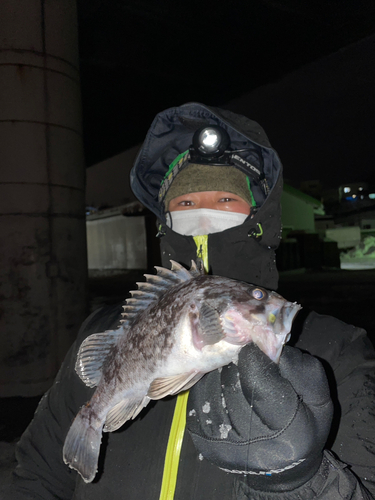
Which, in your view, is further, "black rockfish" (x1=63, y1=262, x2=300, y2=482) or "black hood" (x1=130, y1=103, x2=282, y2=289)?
"black hood" (x1=130, y1=103, x2=282, y2=289)

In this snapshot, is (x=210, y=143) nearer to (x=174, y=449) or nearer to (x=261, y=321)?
(x=261, y=321)

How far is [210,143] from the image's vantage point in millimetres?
2697

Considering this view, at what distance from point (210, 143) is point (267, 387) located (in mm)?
2006

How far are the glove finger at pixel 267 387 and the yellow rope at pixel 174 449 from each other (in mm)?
560

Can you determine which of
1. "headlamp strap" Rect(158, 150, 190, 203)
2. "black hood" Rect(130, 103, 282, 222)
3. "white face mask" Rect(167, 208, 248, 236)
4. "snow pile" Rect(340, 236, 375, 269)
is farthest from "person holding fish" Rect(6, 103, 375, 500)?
"snow pile" Rect(340, 236, 375, 269)

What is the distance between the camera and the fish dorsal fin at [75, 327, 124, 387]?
75.2 inches

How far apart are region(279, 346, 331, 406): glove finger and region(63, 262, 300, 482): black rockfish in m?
0.12

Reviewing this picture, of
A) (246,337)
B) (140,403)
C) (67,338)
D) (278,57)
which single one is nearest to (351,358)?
(246,337)

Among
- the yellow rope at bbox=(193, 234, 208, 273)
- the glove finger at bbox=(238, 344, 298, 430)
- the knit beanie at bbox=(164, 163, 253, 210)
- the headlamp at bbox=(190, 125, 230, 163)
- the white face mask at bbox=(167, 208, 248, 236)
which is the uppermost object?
the headlamp at bbox=(190, 125, 230, 163)

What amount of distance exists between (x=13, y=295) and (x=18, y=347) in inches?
35.7

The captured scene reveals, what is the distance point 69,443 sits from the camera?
1746 mm

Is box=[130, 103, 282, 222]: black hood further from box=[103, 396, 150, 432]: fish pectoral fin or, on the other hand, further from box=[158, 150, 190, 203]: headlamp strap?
box=[103, 396, 150, 432]: fish pectoral fin

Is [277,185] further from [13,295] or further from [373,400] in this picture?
[13,295]

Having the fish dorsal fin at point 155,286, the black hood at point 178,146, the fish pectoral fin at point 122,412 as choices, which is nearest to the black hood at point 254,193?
the black hood at point 178,146
